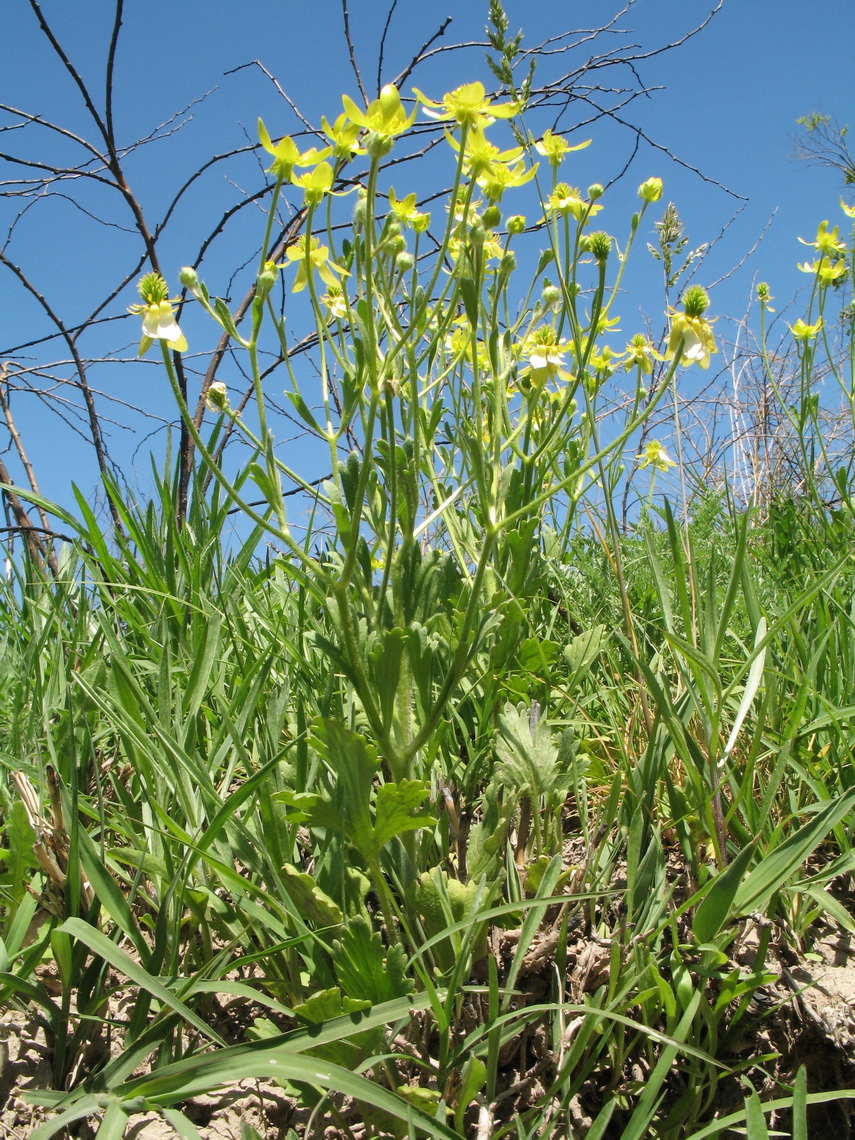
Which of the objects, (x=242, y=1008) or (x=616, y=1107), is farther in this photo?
(x=242, y=1008)

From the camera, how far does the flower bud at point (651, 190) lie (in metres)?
1.50

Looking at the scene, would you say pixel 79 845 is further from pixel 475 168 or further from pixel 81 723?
pixel 475 168

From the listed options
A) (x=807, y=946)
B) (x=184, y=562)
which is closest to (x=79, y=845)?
(x=184, y=562)

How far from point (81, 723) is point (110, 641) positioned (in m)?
0.28

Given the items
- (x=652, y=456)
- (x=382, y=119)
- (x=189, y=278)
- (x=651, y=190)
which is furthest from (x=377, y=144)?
(x=652, y=456)

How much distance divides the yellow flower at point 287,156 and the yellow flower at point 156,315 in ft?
0.78

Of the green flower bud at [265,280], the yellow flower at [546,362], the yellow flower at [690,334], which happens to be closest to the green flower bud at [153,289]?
the green flower bud at [265,280]

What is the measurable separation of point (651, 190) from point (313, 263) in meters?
0.69

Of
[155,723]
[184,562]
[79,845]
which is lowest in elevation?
[79,845]

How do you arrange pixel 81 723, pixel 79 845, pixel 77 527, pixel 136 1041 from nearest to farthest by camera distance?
pixel 136 1041, pixel 79 845, pixel 81 723, pixel 77 527

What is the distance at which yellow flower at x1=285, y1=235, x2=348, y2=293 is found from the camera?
1.24 meters

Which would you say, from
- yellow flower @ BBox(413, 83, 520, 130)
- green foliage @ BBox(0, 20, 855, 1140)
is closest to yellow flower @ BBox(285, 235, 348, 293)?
green foliage @ BBox(0, 20, 855, 1140)

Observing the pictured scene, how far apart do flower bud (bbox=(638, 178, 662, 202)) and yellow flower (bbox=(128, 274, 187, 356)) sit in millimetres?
920

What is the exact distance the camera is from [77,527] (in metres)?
1.72
